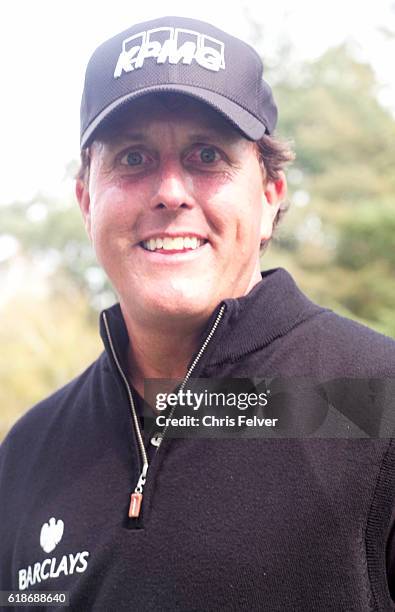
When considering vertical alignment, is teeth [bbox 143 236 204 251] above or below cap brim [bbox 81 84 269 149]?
below

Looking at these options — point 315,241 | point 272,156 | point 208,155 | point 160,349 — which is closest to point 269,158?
point 272,156

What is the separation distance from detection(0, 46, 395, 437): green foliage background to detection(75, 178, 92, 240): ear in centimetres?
1391

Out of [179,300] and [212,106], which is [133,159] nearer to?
[212,106]

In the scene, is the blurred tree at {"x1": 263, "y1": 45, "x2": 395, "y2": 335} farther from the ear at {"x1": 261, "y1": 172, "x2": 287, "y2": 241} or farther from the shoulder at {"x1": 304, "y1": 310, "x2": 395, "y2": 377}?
the shoulder at {"x1": 304, "y1": 310, "x2": 395, "y2": 377}

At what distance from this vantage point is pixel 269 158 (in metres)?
2.14

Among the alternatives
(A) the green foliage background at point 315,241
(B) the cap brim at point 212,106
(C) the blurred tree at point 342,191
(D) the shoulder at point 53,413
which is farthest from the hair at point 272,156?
(C) the blurred tree at point 342,191

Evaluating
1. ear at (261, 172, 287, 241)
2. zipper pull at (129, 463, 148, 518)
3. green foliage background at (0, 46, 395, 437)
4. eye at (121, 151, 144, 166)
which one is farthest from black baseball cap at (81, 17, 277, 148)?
green foliage background at (0, 46, 395, 437)

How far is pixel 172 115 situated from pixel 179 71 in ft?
0.35

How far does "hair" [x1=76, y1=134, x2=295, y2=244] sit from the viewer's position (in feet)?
6.89

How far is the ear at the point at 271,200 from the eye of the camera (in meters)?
2.14

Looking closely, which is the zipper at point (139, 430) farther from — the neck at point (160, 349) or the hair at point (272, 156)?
the hair at point (272, 156)

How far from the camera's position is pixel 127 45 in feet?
6.38

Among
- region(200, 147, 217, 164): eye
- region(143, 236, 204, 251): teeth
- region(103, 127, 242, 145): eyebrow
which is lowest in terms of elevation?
region(143, 236, 204, 251): teeth

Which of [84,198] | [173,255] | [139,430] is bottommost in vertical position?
[139,430]
